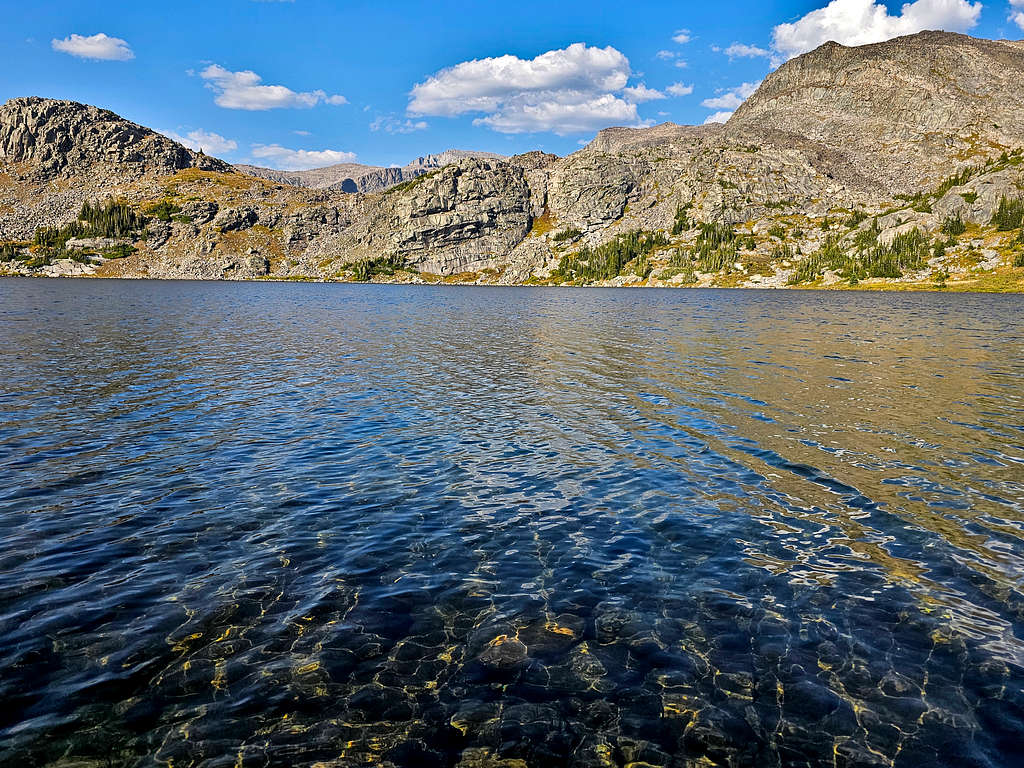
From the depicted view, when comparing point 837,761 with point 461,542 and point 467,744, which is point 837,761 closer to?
point 467,744

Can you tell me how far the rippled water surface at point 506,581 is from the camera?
30.2 ft

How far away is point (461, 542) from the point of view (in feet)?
52.9

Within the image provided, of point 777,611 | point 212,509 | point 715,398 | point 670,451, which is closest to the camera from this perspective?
point 777,611

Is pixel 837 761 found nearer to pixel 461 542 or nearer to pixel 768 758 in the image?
pixel 768 758

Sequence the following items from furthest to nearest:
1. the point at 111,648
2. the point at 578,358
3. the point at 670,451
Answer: the point at 578,358 < the point at 670,451 < the point at 111,648

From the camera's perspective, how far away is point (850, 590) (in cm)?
1370

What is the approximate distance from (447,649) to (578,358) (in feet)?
141

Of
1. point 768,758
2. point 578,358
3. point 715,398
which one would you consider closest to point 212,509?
point 768,758

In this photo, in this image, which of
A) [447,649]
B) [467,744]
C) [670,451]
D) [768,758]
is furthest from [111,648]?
[670,451]

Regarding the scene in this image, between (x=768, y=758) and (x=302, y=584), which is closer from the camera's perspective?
(x=768, y=758)

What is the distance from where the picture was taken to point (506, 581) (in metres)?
14.0

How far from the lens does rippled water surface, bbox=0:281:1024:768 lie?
9195 millimetres

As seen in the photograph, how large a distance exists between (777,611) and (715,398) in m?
23.8

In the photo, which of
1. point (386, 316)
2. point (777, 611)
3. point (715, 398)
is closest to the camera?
point (777, 611)
